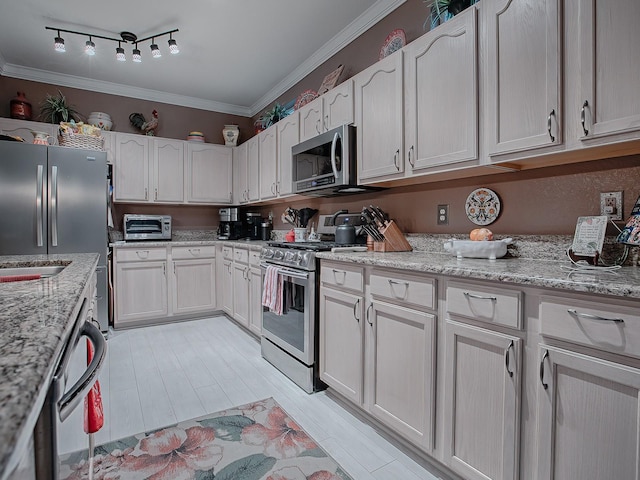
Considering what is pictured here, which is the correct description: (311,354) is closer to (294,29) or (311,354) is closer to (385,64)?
(385,64)

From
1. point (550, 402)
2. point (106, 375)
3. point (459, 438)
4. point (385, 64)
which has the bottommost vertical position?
point (106, 375)

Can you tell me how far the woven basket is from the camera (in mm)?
3377

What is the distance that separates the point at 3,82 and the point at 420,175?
14.2ft

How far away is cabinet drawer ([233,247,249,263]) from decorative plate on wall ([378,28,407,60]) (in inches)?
82.6

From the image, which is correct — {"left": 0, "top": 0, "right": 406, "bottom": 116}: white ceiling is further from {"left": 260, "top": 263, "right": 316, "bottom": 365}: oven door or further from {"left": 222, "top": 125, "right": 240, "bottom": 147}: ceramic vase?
{"left": 260, "top": 263, "right": 316, "bottom": 365}: oven door

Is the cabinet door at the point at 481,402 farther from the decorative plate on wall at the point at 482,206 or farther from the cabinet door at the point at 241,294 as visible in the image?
the cabinet door at the point at 241,294

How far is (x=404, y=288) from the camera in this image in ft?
5.58

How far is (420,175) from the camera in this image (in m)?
2.07

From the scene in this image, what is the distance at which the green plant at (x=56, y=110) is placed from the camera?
369 centimetres

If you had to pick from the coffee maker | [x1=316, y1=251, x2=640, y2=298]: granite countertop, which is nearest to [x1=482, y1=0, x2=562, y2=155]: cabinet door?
[x1=316, y1=251, x2=640, y2=298]: granite countertop

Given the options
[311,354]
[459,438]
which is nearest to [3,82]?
[311,354]

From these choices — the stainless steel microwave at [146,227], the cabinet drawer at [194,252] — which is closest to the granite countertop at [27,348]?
the cabinet drawer at [194,252]

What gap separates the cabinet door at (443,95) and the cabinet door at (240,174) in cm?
263

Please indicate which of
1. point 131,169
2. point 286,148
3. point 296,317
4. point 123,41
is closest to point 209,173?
point 131,169
